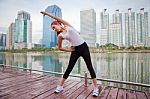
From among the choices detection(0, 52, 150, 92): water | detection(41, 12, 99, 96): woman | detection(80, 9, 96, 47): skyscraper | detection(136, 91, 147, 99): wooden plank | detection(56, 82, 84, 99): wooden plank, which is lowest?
detection(0, 52, 150, 92): water

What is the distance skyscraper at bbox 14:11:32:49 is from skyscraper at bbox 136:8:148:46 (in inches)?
932

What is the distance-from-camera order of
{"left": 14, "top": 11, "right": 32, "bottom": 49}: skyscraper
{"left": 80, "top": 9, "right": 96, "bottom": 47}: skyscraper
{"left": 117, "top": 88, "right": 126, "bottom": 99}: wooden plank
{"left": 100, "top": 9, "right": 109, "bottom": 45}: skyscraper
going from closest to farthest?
1. {"left": 117, "top": 88, "right": 126, "bottom": 99}: wooden plank
2. {"left": 80, "top": 9, "right": 96, "bottom": 47}: skyscraper
3. {"left": 14, "top": 11, "right": 32, "bottom": 49}: skyscraper
4. {"left": 100, "top": 9, "right": 109, "bottom": 45}: skyscraper

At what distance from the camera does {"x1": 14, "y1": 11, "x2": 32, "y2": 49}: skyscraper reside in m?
37.5

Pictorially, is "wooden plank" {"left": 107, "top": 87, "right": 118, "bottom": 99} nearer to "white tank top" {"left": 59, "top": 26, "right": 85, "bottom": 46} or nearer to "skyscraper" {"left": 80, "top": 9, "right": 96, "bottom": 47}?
"white tank top" {"left": 59, "top": 26, "right": 85, "bottom": 46}

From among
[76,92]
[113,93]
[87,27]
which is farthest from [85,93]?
[87,27]

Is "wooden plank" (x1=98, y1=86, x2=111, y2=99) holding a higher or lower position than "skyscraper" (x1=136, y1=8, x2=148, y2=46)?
lower

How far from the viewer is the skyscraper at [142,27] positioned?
1411 inches

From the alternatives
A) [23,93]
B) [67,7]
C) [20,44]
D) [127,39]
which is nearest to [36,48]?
[20,44]

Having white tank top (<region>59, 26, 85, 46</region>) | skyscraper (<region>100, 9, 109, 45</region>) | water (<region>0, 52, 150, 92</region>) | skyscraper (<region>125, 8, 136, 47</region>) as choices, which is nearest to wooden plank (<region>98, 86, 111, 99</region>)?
white tank top (<region>59, 26, 85, 46</region>)

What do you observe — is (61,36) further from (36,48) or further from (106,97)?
(36,48)

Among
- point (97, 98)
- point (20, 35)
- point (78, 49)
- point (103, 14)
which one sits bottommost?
point (97, 98)

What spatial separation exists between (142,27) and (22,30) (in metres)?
25.3

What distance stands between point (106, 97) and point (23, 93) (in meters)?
1.23

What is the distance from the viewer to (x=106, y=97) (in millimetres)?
2537
